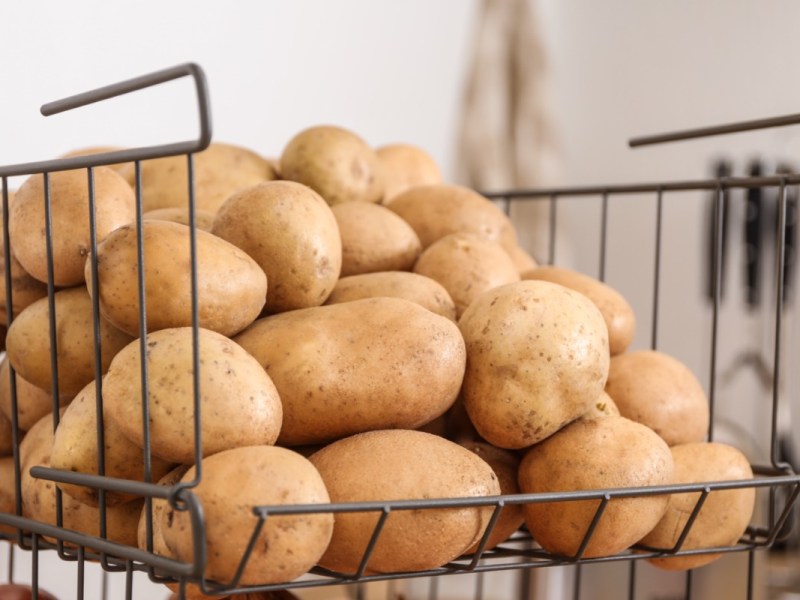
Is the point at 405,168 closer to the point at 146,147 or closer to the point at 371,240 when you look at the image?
the point at 371,240

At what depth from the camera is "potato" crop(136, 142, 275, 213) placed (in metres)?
0.68

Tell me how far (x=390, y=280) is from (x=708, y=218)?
58.0 inches

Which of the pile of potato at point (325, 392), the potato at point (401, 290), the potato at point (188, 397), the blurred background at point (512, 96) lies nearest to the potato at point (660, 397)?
the pile of potato at point (325, 392)

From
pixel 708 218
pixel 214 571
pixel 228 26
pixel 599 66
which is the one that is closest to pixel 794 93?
pixel 708 218

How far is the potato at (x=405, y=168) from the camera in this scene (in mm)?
818

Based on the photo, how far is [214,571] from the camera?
1.40 ft

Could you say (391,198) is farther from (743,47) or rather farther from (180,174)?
(743,47)

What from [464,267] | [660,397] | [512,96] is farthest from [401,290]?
[512,96]

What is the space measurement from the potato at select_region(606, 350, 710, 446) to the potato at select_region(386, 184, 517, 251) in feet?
Result: 0.44

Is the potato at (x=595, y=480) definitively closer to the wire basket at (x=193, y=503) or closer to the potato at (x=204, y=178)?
the wire basket at (x=193, y=503)

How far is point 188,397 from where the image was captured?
1.46ft

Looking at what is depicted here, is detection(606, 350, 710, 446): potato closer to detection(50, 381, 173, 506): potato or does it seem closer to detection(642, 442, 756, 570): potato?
detection(642, 442, 756, 570): potato

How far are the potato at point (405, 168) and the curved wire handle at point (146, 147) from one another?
34 centimetres

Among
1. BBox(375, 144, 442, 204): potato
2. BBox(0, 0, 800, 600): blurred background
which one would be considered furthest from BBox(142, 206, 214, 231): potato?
BBox(0, 0, 800, 600): blurred background
